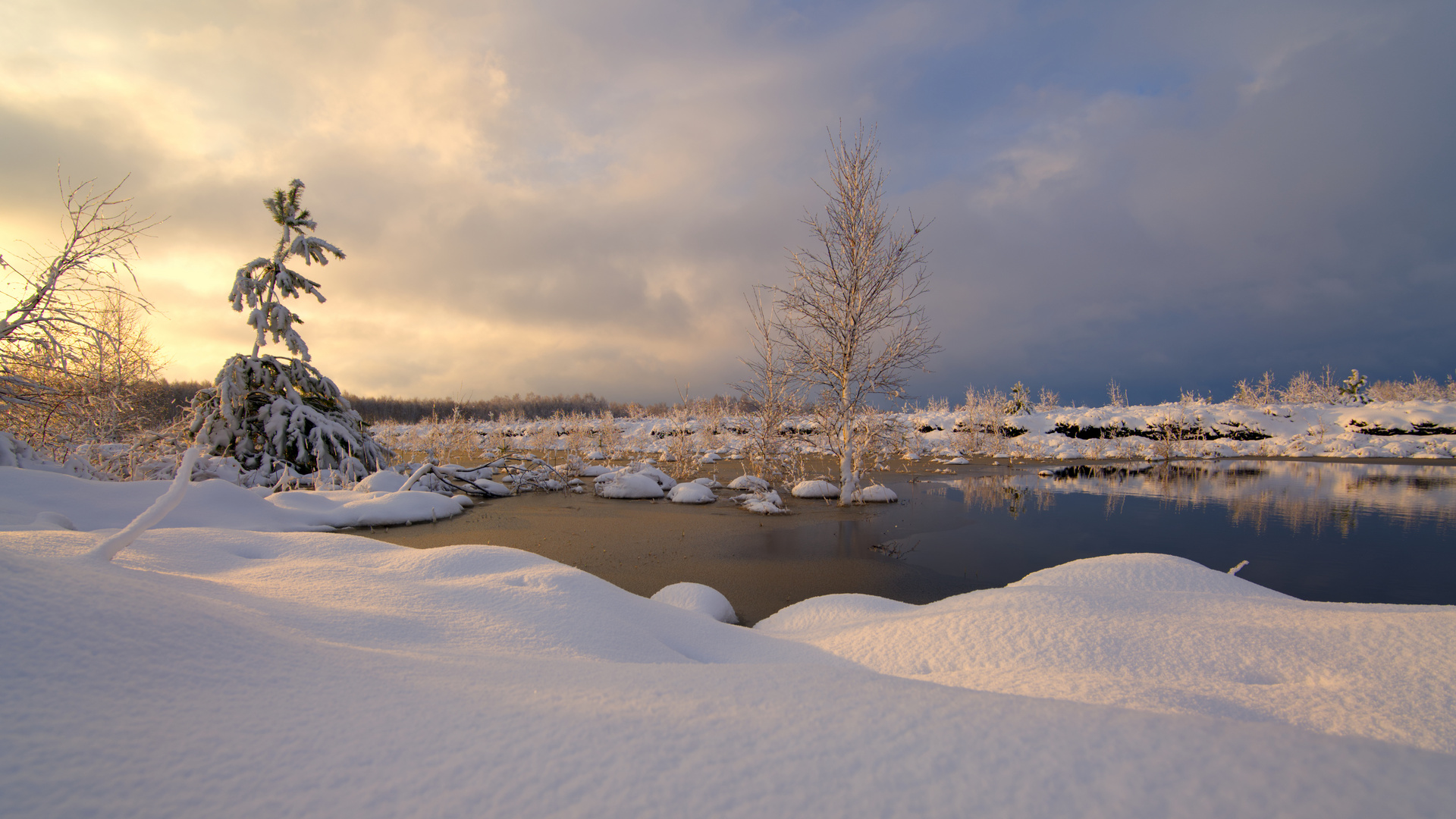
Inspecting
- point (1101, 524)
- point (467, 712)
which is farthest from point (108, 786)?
point (1101, 524)

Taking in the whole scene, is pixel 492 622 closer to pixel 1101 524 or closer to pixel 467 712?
pixel 467 712

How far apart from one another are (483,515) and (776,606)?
650 centimetres

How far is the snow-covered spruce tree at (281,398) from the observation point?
9.25m

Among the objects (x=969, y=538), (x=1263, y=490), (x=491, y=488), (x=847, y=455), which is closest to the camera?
(x=969, y=538)

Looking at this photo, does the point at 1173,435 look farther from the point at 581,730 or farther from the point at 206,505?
the point at 206,505

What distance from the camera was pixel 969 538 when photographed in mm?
7699

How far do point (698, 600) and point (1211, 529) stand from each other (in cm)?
932

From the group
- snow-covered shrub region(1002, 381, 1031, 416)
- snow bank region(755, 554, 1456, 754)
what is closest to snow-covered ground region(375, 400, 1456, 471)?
snow-covered shrub region(1002, 381, 1031, 416)

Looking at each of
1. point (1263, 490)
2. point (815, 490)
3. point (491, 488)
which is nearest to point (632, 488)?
point (491, 488)

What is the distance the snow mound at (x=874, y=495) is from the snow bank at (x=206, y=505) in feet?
25.1

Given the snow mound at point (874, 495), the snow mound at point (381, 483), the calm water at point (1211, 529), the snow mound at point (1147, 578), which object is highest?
the snow mound at point (381, 483)

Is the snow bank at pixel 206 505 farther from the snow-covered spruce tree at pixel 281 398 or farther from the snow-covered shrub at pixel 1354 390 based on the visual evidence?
the snow-covered shrub at pixel 1354 390

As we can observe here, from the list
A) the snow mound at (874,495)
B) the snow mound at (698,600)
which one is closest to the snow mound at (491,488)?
the snow mound at (874,495)

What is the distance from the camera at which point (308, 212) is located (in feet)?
34.3
